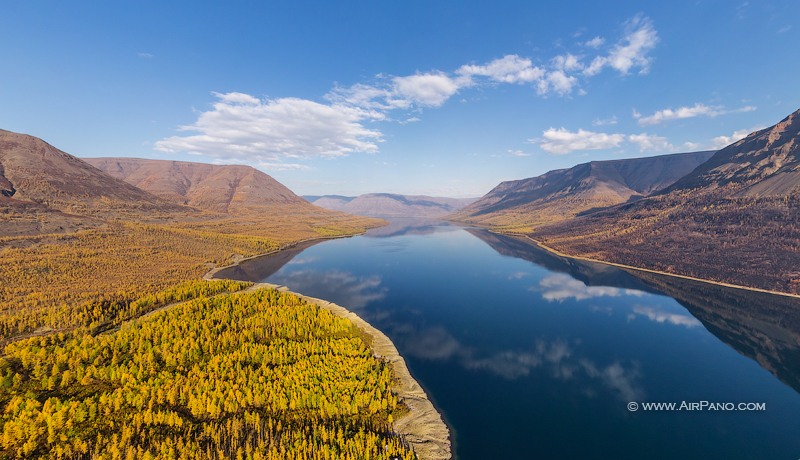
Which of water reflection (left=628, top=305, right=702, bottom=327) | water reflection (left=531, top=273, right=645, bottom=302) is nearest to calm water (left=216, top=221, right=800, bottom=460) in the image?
water reflection (left=628, top=305, right=702, bottom=327)

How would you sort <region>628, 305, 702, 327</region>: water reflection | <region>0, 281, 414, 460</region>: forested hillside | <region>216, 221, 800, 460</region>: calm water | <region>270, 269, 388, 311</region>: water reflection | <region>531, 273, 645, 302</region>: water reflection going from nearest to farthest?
<region>0, 281, 414, 460</region>: forested hillside < <region>216, 221, 800, 460</region>: calm water < <region>628, 305, 702, 327</region>: water reflection < <region>270, 269, 388, 311</region>: water reflection < <region>531, 273, 645, 302</region>: water reflection

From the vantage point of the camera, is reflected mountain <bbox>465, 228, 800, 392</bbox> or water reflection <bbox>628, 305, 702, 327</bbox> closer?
reflected mountain <bbox>465, 228, 800, 392</bbox>

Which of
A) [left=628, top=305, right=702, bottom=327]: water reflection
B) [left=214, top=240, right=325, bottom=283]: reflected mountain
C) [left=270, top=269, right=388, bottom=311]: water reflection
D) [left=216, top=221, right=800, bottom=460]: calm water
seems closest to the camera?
[left=216, top=221, right=800, bottom=460]: calm water

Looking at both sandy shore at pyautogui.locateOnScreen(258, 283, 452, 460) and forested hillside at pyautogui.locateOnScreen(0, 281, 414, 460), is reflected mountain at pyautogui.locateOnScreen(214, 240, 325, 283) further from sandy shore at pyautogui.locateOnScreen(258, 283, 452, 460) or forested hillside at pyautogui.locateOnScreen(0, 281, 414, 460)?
sandy shore at pyautogui.locateOnScreen(258, 283, 452, 460)

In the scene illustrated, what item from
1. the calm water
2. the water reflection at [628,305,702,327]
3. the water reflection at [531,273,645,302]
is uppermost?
the water reflection at [531,273,645,302]

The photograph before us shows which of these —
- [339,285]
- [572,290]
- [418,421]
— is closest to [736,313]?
[572,290]

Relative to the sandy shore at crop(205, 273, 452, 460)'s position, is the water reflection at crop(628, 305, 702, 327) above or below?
above

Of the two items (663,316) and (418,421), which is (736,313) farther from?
(418,421)
